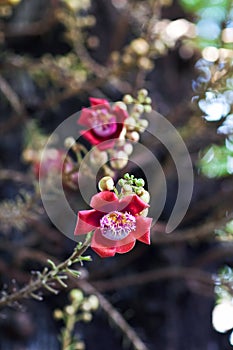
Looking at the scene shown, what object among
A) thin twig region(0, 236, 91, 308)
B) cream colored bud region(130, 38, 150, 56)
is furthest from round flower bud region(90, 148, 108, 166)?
cream colored bud region(130, 38, 150, 56)

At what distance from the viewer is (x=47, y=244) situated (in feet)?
3.84

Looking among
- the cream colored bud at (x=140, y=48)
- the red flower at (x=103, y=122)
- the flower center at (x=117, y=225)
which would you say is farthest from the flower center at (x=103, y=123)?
the cream colored bud at (x=140, y=48)

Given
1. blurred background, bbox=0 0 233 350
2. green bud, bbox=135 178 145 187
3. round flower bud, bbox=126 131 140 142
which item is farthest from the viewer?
blurred background, bbox=0 0 233 350

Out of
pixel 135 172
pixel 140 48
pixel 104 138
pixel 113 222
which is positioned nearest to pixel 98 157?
pixel 104 138

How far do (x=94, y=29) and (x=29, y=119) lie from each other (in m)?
0.44

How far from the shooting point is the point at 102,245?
49 centimetres

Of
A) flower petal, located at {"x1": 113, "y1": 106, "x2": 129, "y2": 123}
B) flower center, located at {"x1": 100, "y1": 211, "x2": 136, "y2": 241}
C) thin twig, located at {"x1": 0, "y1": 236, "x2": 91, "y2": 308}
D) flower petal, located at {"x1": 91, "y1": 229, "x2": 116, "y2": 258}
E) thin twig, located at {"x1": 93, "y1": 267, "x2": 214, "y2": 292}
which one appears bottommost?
thin twig, located at {"x1": 93, "y1": 267, "x2": 214, "y2": 292}

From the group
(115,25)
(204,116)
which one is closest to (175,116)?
(204,116)

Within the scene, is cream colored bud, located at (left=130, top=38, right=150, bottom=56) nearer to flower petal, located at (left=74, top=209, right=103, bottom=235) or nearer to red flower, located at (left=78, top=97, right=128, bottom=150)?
red flower, located at (left=78, top=97, right=128, bottom=150)

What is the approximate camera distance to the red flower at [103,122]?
0.64m

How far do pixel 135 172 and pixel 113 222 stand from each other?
2.30 ft

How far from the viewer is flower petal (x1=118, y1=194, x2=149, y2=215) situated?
A: 1.52ft

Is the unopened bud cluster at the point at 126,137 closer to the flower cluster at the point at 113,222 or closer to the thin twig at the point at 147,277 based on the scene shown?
the flower cluster at the point at 113,222

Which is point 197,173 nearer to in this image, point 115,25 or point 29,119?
point 29,119
